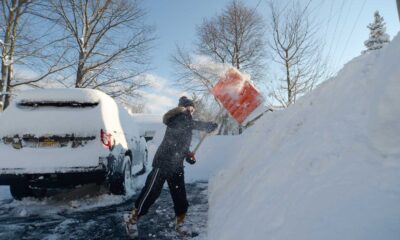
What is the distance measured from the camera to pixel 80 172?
521 cm

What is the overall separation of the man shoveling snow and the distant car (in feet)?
4.44

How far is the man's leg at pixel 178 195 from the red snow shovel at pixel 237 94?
3.57 meters

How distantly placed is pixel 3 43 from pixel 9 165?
36.9ft

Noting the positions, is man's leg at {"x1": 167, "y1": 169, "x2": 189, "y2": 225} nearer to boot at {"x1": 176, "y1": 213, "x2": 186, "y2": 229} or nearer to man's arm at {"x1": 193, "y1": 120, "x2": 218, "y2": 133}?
boot at {"x1": 176, "y1": 213, "x2": 186, "y2": 229}

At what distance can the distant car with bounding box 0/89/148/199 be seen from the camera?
17.2ft

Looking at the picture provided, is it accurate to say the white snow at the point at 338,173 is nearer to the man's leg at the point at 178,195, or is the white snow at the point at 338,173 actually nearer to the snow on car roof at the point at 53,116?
the man's leg at the point at 178,195

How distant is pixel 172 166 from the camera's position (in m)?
4.36

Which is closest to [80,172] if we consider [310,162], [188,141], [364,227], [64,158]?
[64,158]

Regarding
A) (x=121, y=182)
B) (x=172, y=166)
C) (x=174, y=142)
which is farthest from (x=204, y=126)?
(x=121, y=182)

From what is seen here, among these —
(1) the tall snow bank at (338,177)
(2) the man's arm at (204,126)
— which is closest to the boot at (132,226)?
(1) the tall snow bank at (338,177)

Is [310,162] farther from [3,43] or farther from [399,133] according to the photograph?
[3,43]

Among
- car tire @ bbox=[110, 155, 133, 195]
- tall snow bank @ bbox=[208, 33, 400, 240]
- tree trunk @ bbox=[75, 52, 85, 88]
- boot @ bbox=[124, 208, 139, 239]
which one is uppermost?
tree trunk @ bbox=[75, 52, 85, 88]

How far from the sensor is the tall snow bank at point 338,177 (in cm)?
206

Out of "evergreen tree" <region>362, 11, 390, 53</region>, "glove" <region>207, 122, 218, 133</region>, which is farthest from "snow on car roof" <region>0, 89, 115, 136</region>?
"evergreen tree" <region>362, 11, 390, 53</region>
